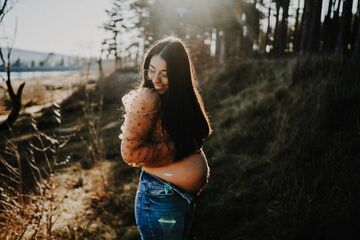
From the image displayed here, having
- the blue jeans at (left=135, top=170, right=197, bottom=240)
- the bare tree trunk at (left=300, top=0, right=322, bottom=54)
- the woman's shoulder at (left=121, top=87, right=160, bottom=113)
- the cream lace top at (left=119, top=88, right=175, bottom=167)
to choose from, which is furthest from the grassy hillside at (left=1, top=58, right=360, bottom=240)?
the bare tree trunk at (left=300, top=0, right=322, bottom=54)

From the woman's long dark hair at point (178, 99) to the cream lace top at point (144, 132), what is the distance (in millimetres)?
59

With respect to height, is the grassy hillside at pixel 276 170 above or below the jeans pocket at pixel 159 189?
below

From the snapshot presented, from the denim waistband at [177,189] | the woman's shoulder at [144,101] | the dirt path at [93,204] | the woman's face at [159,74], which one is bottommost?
the dirt path at [93,204]

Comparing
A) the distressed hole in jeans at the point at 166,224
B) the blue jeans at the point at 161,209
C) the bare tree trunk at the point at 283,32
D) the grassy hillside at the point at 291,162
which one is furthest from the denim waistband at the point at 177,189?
the bare tree trunk at the point at 283,32

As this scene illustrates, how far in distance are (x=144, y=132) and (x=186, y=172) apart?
39cm

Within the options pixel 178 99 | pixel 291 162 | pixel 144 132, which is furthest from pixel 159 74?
pixel 291 162

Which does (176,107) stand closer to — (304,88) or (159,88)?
(159,88)

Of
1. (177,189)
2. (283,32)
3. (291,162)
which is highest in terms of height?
(283,32)

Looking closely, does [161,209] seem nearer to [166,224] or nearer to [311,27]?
[166,224]

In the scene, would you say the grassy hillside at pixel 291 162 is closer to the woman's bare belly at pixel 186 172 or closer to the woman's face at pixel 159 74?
the woman's bare belly at pixel 186 172

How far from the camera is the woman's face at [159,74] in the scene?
1.83 meters

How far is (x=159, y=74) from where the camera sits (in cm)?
184

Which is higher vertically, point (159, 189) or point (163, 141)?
point (163, 141)

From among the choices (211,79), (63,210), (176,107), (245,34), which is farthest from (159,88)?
(245,34)
